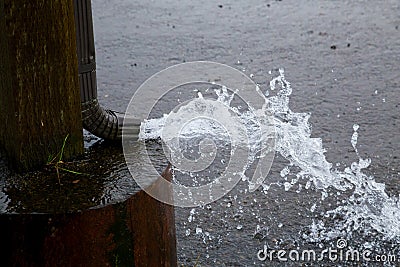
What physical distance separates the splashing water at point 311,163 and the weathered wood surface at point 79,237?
43cm

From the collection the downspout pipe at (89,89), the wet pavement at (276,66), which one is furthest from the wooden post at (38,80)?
the wet pavement at (276,66)

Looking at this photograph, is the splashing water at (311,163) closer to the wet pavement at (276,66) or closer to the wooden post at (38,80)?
the wet pavement at (276,66)

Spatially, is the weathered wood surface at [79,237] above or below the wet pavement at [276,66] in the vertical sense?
below

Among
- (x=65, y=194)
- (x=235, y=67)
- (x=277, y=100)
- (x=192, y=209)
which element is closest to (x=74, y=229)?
(x=65, y=194)

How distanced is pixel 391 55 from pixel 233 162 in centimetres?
194

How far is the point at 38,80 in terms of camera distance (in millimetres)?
1874

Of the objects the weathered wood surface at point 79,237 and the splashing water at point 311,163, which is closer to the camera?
the weathered wood surface at point 79,237

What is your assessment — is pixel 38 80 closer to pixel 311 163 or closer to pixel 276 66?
pixel 311 163

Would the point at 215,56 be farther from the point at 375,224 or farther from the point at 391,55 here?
the point at 375,224

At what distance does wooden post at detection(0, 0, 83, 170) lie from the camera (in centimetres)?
182

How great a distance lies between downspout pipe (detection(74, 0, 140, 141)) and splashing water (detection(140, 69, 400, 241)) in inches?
3.3

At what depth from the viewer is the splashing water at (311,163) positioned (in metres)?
2.91

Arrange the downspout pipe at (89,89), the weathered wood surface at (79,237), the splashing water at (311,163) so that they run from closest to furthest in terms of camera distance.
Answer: the weathered wood surface at (79,237) → the downspout pipe at (89,89) → the splashing water at (311,163)

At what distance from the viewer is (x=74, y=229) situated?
1.73m
